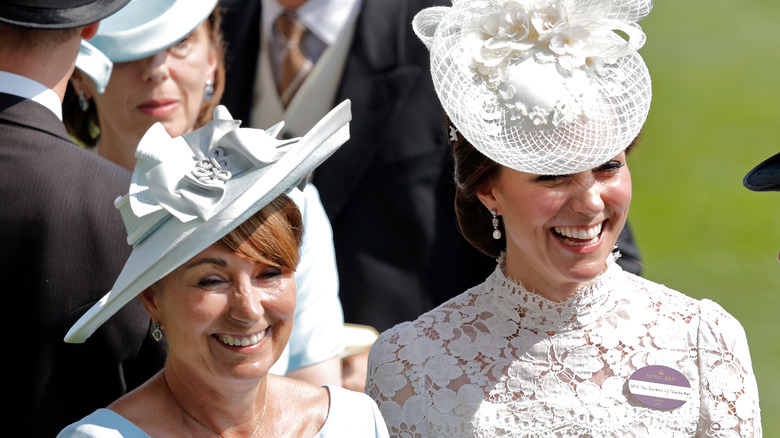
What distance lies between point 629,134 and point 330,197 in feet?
6.62

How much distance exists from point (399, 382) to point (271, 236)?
85 cm

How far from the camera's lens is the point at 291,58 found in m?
5.41

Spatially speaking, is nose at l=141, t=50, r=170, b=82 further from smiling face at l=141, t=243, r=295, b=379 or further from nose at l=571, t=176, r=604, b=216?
nose at l=571, t=176, r=604, b=216

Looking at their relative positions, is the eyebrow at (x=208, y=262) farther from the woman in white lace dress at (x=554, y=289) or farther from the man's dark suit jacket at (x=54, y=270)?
the woman in white lace dress at (x=554, y=289)

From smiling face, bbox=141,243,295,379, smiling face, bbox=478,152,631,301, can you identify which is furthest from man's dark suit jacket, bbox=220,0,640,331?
smiling face, bbox=141,243,295,379

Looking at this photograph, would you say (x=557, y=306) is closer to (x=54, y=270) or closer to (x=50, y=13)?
(x=54, y=270)

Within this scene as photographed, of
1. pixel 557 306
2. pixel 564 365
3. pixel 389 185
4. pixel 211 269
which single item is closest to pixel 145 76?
pixel 389 185

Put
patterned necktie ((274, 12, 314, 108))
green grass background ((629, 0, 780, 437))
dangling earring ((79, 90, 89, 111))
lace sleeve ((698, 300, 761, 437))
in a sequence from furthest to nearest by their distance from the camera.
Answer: green grass background ((629, 0, 780, 437)) < patterned necktie ((274, 12, 314, 108)) < dangling earring ((79, 90, 89, 111)) < lace sleeve ((698, 300, 761, 437))

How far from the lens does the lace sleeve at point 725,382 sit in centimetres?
352

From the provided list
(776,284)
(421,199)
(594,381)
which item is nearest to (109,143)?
(421,199)

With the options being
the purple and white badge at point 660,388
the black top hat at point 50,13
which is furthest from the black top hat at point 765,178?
the black top hat at point 50,13

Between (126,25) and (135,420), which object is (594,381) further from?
(126,25)

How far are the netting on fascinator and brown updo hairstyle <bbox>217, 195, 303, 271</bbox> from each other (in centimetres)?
65

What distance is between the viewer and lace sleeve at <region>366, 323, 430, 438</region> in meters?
3.65
